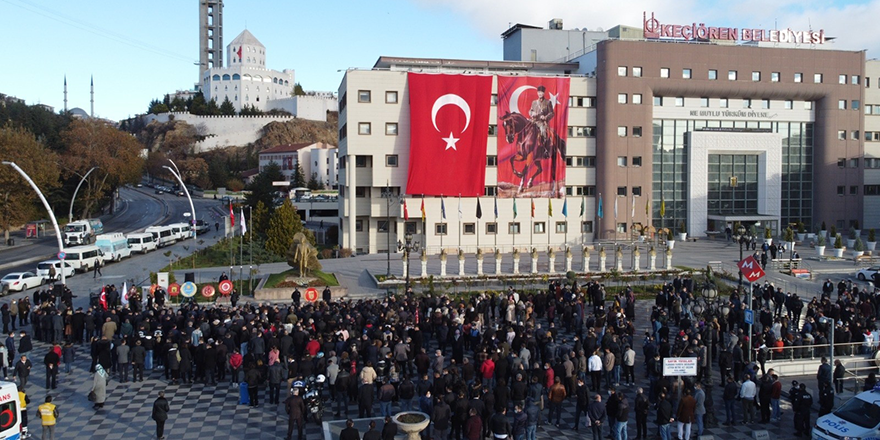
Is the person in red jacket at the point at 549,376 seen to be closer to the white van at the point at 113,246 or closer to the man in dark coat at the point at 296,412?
the man in dark coat at the point at 296,412

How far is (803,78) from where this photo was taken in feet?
177

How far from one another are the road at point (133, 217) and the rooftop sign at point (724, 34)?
→ 126 ft

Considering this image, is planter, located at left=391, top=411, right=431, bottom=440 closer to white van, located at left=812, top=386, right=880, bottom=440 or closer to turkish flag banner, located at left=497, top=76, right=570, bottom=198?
white van, located at left=812, top=386, right=880, bottom=440

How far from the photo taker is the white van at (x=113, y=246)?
150 feet

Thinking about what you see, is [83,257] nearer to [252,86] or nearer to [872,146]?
[872,146]

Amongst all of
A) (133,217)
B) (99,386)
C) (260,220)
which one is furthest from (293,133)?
(99,386)

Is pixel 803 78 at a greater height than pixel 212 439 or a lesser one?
greater

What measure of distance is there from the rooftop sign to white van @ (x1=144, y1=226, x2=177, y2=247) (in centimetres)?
4003

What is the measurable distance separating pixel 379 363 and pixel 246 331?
4.49m

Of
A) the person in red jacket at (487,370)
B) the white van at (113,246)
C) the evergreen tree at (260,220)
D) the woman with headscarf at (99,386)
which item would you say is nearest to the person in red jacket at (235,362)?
the woman with headscarf at (99,386)

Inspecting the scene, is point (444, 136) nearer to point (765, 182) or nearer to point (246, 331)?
point (765, 182)

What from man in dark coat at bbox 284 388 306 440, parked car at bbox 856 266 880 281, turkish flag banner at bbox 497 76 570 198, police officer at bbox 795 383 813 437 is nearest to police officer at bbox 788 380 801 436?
police officer at bbox 795 383 813 437

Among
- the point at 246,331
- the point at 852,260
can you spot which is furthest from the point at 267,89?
the point at 246,331

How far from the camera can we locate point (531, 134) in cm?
4972
